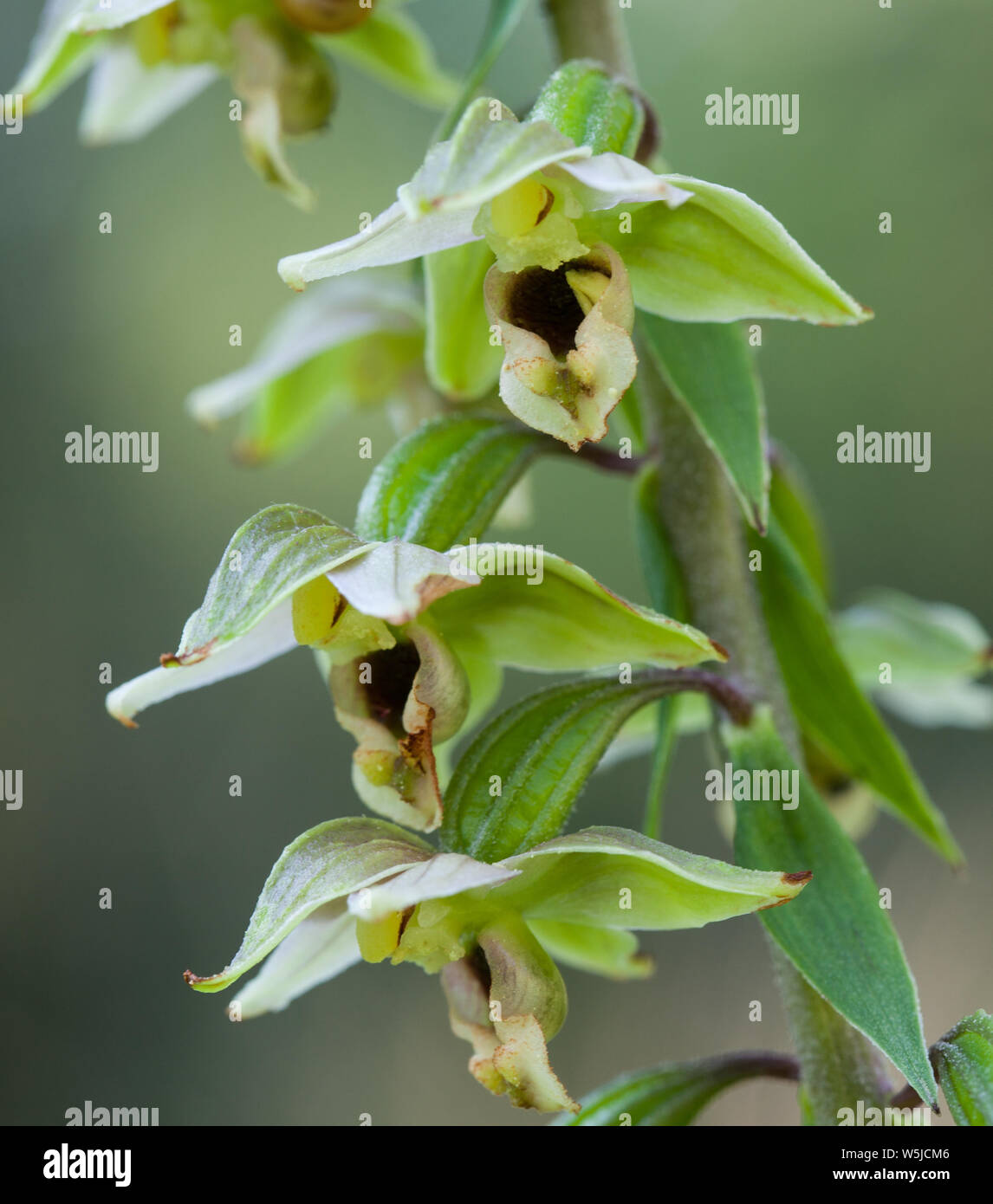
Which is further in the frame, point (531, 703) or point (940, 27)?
point (940, 27)

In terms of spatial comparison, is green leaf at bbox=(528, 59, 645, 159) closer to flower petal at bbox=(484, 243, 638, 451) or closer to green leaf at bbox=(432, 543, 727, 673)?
flower petal at bbox=(484, 243, 638, 451)

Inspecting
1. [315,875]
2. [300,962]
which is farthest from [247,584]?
[300,962]

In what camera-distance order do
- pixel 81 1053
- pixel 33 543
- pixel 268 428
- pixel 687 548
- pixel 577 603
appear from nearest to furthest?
pixel 577 603 < pixel 687 548 < pixel 268 428 < pixel 81 1053 < pixel 33 543

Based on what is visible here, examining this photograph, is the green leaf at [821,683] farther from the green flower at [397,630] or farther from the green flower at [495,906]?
the green flower at [495,906]

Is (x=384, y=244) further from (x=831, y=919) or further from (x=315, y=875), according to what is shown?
(x=831, y=919)

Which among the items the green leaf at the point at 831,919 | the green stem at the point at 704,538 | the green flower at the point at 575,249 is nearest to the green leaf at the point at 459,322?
the green flower at the point at 575,249
